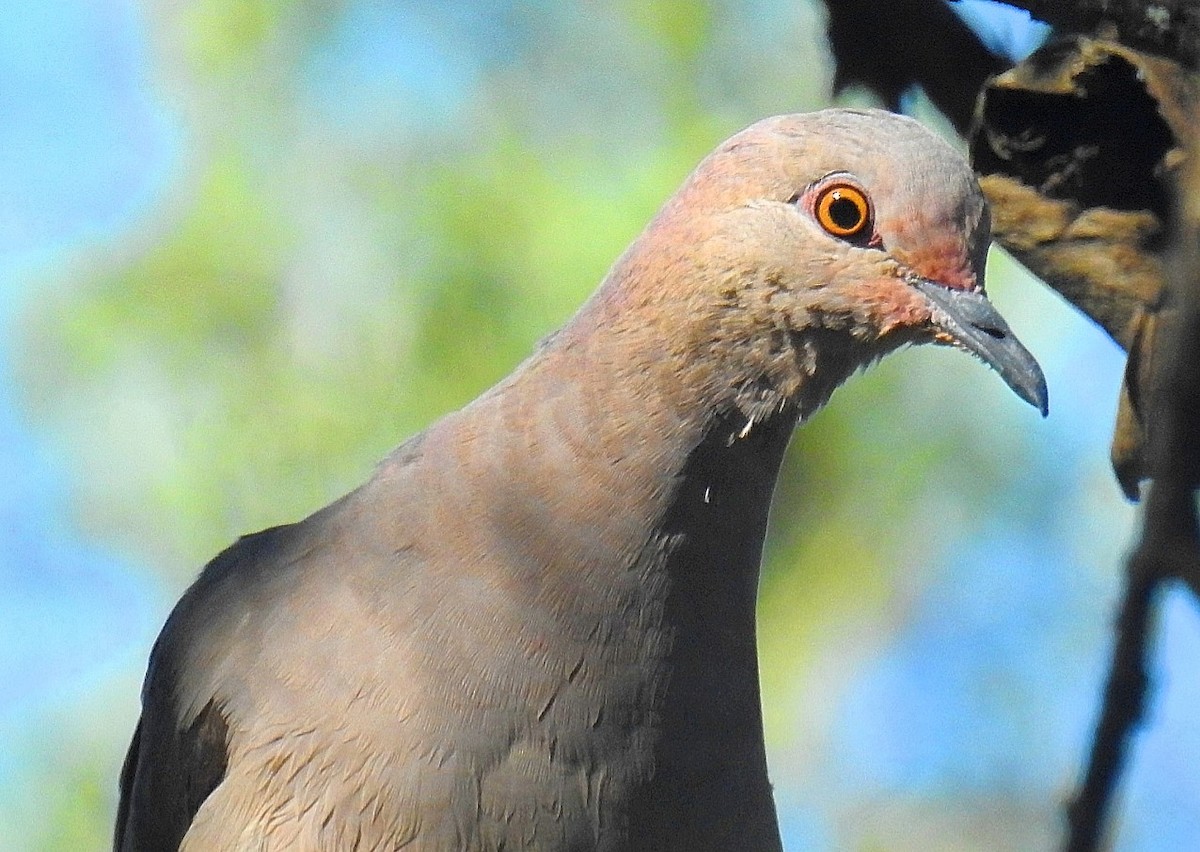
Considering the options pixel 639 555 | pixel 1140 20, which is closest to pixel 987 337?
pixel 639 555

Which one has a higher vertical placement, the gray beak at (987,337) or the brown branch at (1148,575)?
the gray beak at (987,337)

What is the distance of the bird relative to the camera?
2.71 meters

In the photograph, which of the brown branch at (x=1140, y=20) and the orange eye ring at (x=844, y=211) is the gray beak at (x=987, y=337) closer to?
the orange eye ring at (x=844, y=211)

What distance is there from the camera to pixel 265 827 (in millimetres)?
2746

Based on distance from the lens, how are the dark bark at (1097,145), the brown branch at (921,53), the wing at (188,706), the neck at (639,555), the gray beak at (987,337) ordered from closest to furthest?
the gray beak at (987,337) → the neck at (639,555) → the wing at (188,706) → the dark bark at (1097,145) → the brown branch at (921,53)

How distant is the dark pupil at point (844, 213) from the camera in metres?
2.76

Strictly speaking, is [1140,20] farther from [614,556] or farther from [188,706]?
[188,706]

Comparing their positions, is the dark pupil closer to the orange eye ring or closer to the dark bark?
the orange eye ring

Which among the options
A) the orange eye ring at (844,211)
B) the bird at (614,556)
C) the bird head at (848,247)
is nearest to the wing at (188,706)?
the bird at (614,556)

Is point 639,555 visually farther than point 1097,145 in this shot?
No

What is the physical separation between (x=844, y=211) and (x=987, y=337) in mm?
333

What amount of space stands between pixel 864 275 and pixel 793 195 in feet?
0.64

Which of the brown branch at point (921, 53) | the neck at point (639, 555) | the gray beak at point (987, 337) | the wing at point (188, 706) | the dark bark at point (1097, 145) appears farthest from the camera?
the brown branch at point (921, 53)

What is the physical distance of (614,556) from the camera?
285cm
